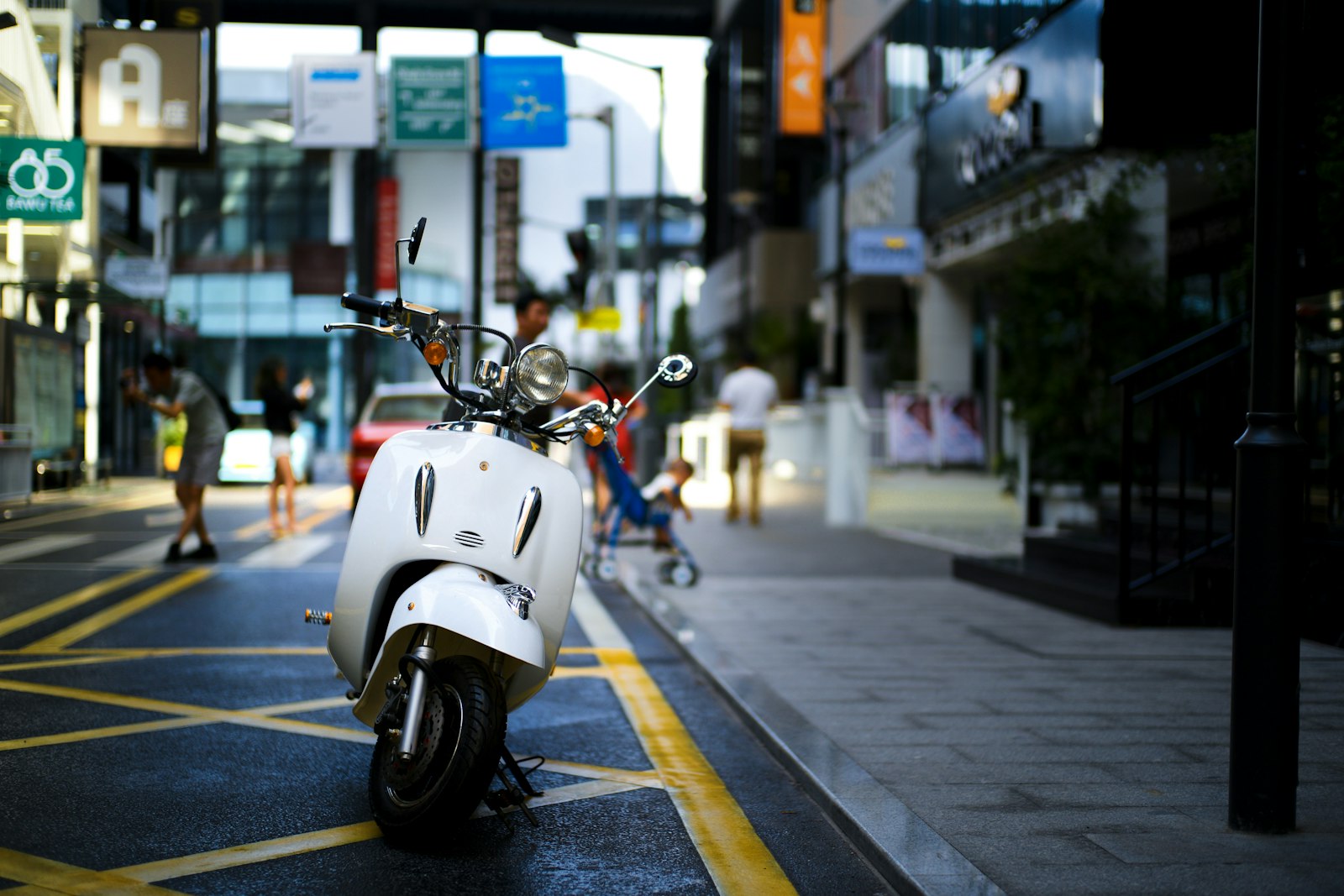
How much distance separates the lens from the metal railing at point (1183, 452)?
7793 millimetres

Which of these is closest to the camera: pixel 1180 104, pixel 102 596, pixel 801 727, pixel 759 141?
pixel 801 727

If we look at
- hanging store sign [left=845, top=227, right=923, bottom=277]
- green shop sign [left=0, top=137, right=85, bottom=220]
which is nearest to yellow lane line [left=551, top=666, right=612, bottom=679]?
green shop sign [left=0, top=137, right=85, bottom=220]

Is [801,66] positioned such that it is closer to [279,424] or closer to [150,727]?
[279,424]

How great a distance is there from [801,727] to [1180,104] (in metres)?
9.12

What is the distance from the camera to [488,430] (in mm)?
4289

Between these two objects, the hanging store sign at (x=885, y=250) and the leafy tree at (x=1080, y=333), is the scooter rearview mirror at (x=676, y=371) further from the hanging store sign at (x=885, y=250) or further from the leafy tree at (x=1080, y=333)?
the hanging store sign at (x=885, y=250)

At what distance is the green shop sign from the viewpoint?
20.3 ft

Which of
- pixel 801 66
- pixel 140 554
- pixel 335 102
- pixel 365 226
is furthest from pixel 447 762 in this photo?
pixel 365 226

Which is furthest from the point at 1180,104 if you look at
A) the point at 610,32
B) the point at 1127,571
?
the point at 610,32

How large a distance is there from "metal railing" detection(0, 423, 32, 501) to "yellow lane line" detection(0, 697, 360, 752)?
1.39 meters

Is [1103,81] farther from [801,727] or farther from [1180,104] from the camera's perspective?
[801,727]

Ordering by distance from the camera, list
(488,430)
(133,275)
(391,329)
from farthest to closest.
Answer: (133,275) → (391,329) → (488,430)

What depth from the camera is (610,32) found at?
4381 centimetres

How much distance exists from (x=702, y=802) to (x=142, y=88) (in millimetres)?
5033
